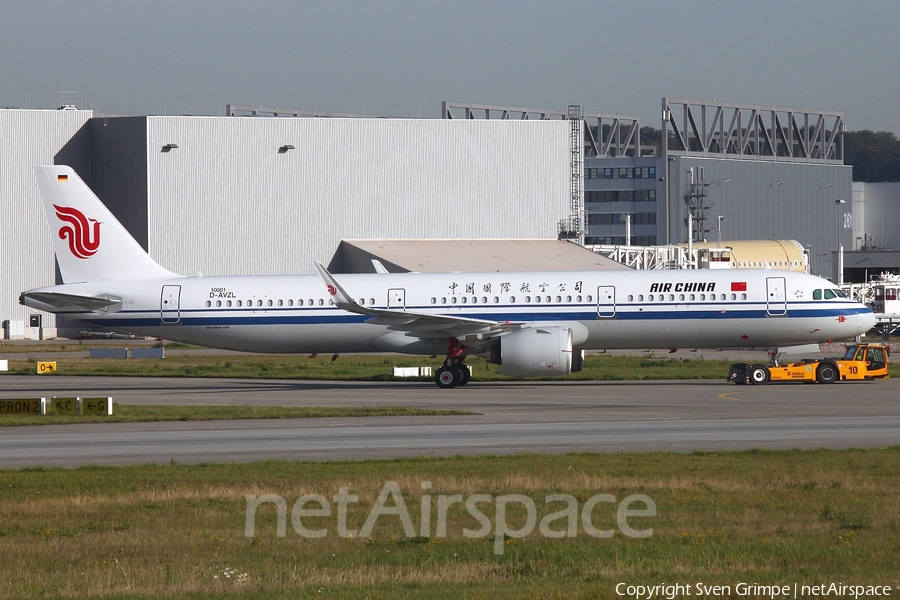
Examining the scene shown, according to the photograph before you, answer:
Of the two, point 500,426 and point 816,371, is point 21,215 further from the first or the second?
point 500,426

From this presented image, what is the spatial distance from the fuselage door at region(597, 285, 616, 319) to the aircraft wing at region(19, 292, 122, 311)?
1733cm

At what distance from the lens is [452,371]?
40312 mm

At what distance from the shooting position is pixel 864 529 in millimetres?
12906

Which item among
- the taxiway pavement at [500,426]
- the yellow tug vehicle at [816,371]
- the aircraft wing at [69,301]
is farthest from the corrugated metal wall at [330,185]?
the yellow tug vehicle at [816,371]

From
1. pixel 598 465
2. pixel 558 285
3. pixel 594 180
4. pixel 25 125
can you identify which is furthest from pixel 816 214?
pixel 598 465

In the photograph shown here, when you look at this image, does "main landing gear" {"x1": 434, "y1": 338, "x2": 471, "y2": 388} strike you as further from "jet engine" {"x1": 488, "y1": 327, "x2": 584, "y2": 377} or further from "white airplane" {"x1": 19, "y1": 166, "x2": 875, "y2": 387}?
"jet engine" {"x1": 488, "y1": 327, "x2": 584, "y2": 377}

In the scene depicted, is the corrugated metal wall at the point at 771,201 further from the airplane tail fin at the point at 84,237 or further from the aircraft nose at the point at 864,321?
the airplane tail fin at the point at 84,237

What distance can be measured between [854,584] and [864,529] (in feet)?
10.0

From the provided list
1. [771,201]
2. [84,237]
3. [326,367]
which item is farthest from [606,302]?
[771,201]

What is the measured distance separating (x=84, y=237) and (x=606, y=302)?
19623 mm

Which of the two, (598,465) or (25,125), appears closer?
(598,465)

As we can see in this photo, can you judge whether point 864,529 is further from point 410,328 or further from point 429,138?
point 429,138

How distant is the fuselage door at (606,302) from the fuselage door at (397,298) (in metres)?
6.95

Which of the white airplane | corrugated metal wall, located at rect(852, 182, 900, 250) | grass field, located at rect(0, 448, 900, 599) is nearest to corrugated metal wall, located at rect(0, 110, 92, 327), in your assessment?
the white airplane
